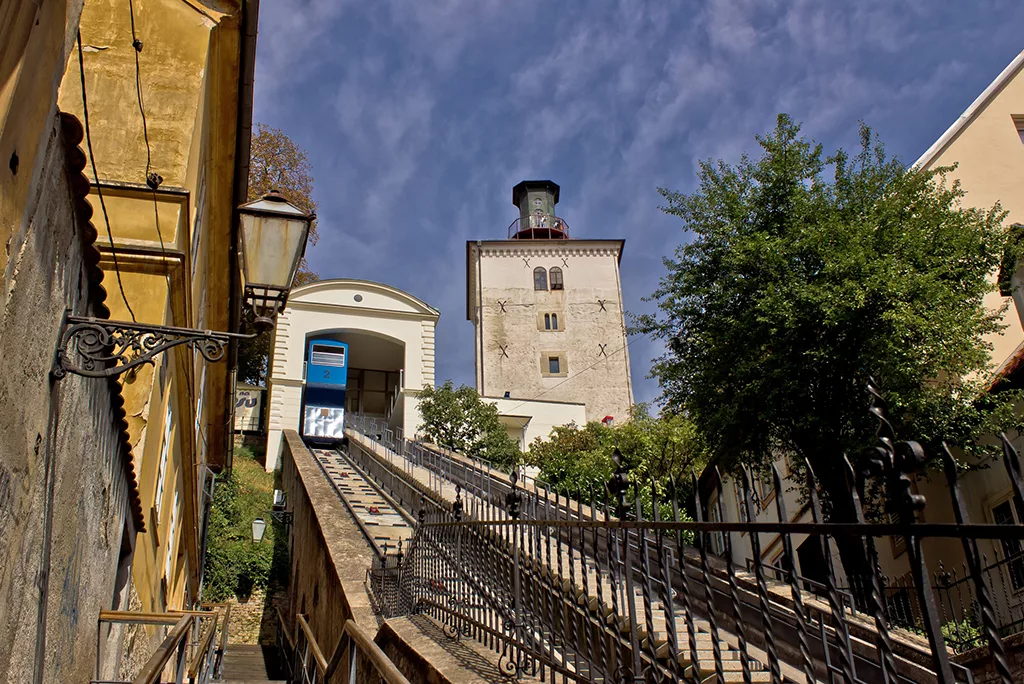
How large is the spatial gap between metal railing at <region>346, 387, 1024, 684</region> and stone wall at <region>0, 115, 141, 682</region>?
258 centimetres

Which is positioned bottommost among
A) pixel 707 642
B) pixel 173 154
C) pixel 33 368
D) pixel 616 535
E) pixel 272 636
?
pixel 272 636

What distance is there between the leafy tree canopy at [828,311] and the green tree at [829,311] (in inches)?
1.0

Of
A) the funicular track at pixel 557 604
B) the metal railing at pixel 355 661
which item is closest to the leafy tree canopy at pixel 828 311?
the funicular track at pixel 557 604

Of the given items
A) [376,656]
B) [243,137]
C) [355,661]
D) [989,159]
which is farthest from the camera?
[989,159]

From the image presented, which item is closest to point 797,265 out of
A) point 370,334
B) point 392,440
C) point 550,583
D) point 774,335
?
point 774,335

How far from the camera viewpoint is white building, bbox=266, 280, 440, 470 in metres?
32.3

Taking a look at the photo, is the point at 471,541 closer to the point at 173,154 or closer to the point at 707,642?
the point at 707,642

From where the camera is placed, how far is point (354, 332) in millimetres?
34500

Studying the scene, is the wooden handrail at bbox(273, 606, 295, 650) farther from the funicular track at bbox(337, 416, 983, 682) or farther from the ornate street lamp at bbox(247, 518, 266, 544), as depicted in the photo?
the funicular track at bbox(337, 416, 983, 682)

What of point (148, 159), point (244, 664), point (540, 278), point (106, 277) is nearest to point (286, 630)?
point (244, 664)

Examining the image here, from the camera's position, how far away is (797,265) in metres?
12.9

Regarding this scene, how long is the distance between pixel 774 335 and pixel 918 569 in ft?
36.2

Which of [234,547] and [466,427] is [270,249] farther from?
[466,427]

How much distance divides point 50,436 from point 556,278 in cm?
4723
